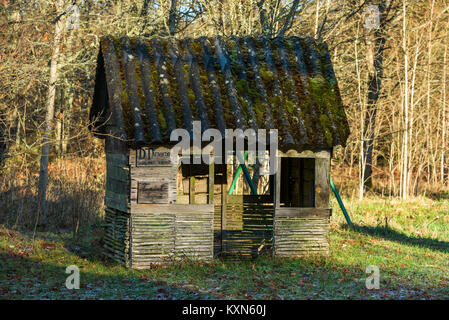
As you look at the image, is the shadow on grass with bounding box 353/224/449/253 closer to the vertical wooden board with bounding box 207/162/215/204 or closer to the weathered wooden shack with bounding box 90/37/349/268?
the weathered wooden shack with bounding box 90/37/349/268

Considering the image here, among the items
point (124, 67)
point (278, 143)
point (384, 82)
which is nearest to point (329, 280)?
point (278, 143)

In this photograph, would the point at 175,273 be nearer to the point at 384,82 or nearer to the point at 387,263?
the point at 387,263

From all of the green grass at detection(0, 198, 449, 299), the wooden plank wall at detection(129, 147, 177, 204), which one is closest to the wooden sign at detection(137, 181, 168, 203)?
the wooden plank wall at detection(129, 147, 177, 204)

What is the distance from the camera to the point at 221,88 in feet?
32.6

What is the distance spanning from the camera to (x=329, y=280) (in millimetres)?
8734

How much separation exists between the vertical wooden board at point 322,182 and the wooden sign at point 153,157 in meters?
2.75

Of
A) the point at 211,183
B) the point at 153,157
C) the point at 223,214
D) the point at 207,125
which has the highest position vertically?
the point at 207,125

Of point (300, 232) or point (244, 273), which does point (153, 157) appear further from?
point (300, 232)

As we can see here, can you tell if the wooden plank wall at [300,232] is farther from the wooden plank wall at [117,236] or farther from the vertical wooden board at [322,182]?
the wooden plank wall at [117,236]

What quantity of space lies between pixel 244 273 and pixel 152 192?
203cm

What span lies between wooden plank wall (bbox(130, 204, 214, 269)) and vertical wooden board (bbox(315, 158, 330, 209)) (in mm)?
2017

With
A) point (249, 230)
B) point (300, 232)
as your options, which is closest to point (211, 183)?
point (249, 230)

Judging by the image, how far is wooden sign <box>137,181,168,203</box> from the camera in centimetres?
917
